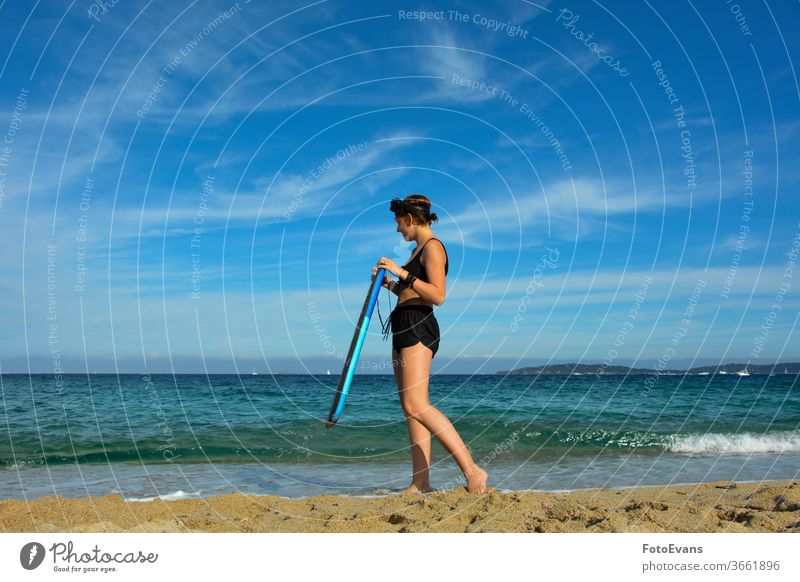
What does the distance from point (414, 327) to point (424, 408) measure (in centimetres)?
78

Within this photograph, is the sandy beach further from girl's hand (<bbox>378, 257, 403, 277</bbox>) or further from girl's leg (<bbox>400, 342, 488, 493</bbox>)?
girl's hand (<bbox>378, 257, 403, 277</bbox>)

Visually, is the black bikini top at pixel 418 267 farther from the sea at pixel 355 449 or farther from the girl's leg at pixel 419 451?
the sea at pixel 355 449

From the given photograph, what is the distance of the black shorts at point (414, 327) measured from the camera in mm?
6480

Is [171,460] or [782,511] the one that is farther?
[171,460]

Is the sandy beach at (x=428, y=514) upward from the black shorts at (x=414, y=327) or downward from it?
downward

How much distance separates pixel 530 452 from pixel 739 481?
4531 millimetres

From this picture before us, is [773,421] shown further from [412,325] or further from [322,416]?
[412,325]

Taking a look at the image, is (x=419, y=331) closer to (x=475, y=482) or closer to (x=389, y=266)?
(x=389, y=266)
